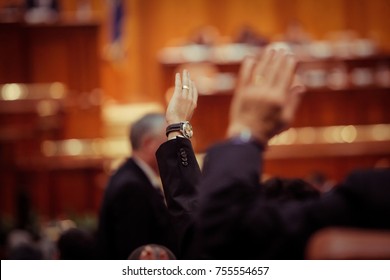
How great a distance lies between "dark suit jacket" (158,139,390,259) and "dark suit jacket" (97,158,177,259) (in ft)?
4.31

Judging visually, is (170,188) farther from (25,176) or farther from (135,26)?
(135,26)

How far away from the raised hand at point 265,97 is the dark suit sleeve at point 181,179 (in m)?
0.39

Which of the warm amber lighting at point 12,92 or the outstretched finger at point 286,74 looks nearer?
the outstretched finger at point 286,74

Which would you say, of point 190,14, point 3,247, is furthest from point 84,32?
point 3,247

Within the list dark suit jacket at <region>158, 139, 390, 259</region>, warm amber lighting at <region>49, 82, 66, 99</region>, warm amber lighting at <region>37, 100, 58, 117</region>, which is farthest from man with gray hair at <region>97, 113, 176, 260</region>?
warm amber lighting at <region>49, 82, 66, 99</region>

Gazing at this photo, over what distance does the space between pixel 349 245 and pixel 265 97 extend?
0.29 meters

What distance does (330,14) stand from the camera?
33.6 ft

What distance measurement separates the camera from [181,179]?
5.89ft

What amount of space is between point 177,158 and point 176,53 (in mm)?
7620

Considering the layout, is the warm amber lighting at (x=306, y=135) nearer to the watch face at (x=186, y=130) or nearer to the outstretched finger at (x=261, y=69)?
the watch face at (x=186, y=130)

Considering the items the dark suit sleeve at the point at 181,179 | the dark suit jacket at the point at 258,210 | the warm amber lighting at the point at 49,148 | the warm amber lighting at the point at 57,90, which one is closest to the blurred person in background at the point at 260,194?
the dark suit jacket at the point at 258,210

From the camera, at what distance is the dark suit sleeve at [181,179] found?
1777mm

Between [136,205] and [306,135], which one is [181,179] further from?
[306,135]

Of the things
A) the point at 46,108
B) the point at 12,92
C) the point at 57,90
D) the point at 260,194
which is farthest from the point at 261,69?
the point at 57,90
